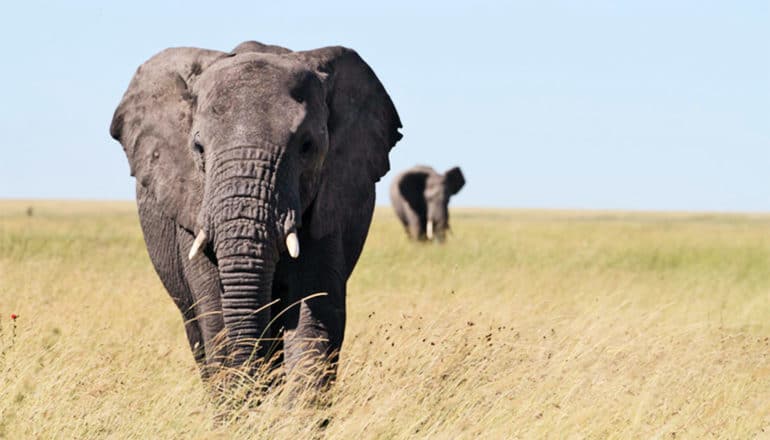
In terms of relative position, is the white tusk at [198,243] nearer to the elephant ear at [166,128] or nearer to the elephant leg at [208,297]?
the elephant ear at [166,128]

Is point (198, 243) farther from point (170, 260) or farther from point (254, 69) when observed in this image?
point (170, 260)

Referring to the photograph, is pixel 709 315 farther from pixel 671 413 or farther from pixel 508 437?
pixel 508 437

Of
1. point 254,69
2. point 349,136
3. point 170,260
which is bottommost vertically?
point 170,260

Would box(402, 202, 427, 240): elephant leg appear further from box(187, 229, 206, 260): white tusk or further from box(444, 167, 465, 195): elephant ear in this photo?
box(187, 229, 206, 260): white tusk

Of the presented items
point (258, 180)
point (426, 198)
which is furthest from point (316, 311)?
point (426, 198)

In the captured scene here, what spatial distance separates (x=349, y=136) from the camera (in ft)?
23.1

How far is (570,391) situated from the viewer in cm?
671

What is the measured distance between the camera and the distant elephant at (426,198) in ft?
89.5

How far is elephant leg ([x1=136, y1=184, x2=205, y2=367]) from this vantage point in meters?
7.61

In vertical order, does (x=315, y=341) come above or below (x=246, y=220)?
below

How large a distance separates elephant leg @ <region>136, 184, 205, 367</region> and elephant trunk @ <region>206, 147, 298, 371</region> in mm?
1386

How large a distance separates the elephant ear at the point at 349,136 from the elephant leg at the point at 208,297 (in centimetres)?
68

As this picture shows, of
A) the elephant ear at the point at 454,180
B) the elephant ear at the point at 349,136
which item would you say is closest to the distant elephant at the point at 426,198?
the elephant ear at the point at 454,180

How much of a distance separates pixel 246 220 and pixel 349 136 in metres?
1.20
